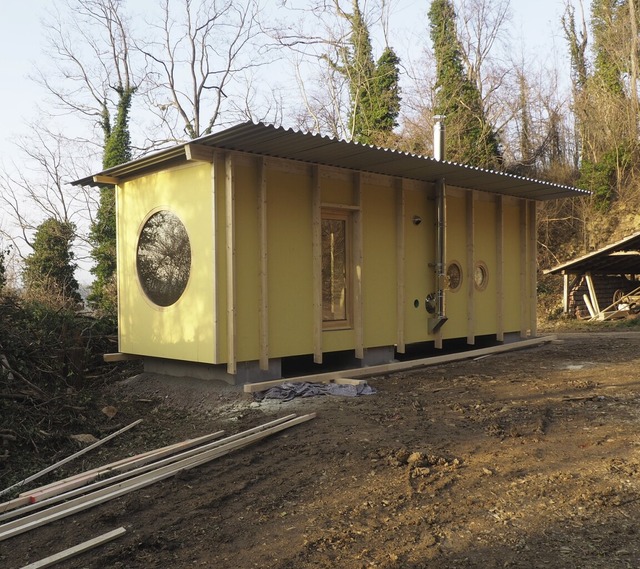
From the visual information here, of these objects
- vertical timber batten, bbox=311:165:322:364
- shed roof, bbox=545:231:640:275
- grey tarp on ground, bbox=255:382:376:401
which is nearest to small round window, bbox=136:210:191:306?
vertical timber batten, bbox=311:165:322:364

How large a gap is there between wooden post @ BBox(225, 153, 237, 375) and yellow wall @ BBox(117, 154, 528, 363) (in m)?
0.07

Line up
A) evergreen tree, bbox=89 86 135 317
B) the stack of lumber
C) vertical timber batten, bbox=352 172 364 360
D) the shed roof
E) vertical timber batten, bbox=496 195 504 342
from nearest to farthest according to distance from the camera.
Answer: the stack of lumber < vertical timber batten, bbox=352 172 364 360 < vertical timber batten, bbox=496 195 504 342 < the shed roof < evergreen tree, bbox=89 86 135 317

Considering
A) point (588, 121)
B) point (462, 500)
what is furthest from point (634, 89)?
point (462, 500)

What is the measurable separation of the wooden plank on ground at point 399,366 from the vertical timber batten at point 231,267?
44cm

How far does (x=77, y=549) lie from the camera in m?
3.91

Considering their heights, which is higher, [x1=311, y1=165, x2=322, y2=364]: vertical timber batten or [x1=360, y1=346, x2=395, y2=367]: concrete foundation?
[x1=311, y1=165, x2=322, y2=364]: vertical timber batten

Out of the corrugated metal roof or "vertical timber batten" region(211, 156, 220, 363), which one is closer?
the corrugated metal roof

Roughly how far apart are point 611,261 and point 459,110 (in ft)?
30.7

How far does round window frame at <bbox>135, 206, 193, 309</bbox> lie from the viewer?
27.1 feet

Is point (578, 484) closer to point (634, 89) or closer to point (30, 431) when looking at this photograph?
point (30, 431)

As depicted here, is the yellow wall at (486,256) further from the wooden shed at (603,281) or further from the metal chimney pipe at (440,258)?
the wooden shed at (603,281)

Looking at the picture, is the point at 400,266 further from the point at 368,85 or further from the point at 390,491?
the point at 368,85

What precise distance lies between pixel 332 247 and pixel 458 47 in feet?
72.4

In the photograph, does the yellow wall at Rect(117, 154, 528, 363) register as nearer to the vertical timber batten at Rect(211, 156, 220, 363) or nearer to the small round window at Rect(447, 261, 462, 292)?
the vertical timber batten at Rect(211, 156, 220, 363)
